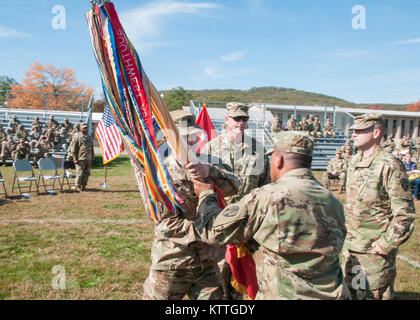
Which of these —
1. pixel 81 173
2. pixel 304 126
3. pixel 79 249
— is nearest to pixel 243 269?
pixel 79 249

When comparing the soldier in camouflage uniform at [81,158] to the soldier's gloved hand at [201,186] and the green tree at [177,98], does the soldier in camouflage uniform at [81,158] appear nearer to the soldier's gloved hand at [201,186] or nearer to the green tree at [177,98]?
the soldier's gloved hand at [201,186]

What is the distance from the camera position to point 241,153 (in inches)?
178

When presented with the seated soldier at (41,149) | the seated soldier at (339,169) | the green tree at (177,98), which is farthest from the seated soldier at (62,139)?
the green tree at (177,98)

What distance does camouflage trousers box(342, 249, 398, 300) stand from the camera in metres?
3.57

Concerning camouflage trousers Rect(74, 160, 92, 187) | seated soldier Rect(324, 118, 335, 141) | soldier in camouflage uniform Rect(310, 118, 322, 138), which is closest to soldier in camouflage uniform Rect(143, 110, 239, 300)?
camouflage trousers Rect(74, 160, 92, 187)

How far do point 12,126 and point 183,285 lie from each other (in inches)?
934

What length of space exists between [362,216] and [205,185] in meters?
2.08

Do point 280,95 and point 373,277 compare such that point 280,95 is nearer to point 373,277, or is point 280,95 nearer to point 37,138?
point 37,138

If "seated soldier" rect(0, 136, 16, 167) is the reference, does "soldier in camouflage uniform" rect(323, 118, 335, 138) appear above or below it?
above

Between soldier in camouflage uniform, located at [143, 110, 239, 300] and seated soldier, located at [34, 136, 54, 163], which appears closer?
soldier in camouflage uniform, located at [143, 110, 239, 300]

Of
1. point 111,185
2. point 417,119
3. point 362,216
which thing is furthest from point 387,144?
point 417,119

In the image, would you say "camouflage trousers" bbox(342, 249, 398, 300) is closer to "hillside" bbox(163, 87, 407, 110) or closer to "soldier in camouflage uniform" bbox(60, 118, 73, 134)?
"soldier in camouflage uniform" bbox(60, 118, 73, 134)

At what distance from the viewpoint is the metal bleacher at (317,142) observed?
20.9 m

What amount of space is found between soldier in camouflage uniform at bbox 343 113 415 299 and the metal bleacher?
16.3m
